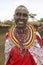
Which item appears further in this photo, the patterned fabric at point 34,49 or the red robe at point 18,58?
the patterned fabric at point 34,49

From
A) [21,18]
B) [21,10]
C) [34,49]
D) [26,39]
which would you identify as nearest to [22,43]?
[26,39]

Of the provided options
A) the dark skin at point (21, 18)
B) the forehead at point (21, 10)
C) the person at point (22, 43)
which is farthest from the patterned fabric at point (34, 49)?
the forehead at point (21, 10)

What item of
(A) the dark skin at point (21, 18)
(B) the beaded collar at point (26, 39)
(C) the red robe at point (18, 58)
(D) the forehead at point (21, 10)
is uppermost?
(D) the forehead at point (21, 10)

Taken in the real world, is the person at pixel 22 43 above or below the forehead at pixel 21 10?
below

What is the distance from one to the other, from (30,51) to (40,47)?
187 mm

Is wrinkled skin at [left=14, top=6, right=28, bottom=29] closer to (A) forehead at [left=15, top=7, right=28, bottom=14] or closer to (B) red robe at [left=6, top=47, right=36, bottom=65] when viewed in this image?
(A) forehead at [left=15, top=7, right=28, bottom=14]

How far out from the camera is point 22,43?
16.2 feet

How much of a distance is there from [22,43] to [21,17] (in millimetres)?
362

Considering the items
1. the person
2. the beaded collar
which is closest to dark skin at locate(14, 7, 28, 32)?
the person

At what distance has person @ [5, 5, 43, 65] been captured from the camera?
16.1ft

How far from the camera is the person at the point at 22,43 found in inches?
193

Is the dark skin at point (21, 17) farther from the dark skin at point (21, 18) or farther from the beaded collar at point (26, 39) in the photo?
the beaded collar at point (26, 39)

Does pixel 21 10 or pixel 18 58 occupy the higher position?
pixel 21 10

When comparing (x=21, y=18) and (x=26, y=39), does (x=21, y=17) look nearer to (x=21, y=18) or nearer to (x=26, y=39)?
(x=21, y=18)
